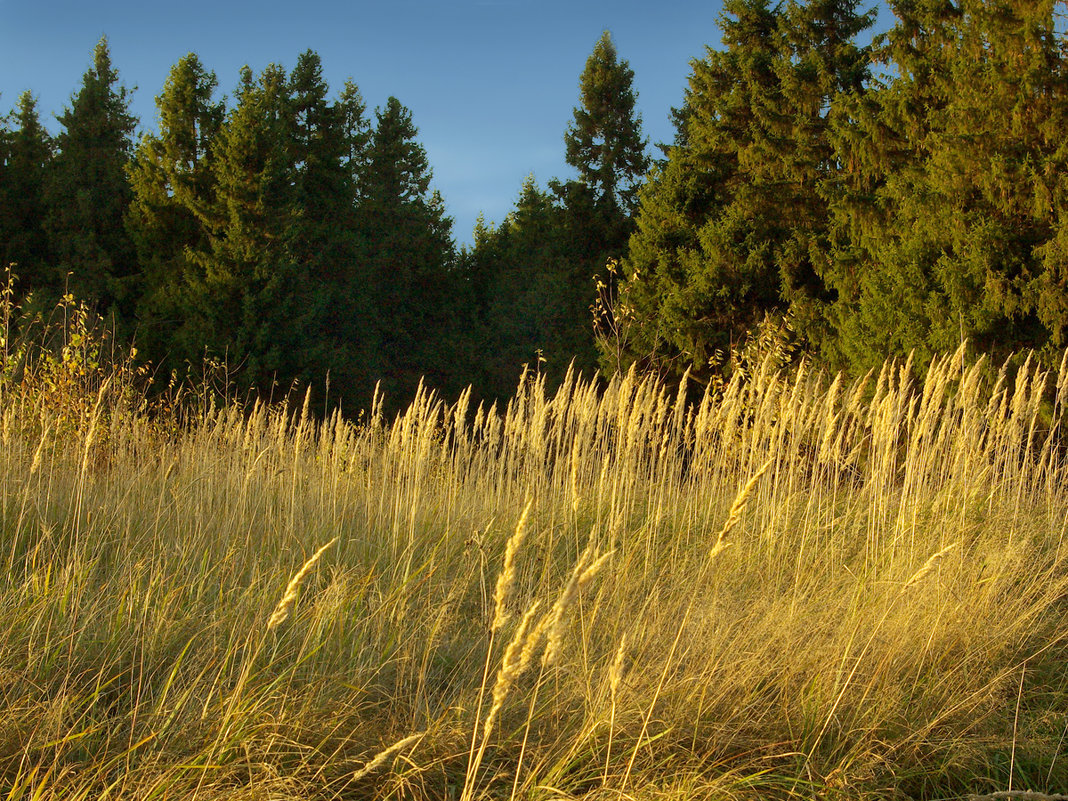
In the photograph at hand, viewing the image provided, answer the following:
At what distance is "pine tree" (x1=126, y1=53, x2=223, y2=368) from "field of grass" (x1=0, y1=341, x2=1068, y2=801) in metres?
14.5

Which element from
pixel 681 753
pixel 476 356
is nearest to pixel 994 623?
pixel 681 753

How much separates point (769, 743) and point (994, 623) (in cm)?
147

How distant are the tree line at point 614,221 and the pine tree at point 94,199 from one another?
69 millimetres

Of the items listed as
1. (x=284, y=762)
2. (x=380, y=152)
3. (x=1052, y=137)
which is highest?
(x=380, y=152)

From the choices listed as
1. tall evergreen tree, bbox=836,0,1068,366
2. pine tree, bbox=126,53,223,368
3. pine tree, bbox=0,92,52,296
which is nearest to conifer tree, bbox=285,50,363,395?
pine tree, bbox=126,53,223,368

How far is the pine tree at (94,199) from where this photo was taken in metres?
18.3

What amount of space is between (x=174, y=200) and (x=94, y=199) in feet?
7.20

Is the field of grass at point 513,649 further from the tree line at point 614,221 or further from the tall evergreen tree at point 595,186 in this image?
the tall evergreen tree at point 595,186

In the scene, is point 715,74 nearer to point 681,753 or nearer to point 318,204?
point 318,204

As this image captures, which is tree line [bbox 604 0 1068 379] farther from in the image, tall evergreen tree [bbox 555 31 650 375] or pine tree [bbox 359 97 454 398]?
pine tree [bbox 359 97 454 398]

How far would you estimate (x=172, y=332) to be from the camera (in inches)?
689

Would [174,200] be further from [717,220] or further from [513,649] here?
[513,649]

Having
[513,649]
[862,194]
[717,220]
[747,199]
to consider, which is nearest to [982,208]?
[862,194]

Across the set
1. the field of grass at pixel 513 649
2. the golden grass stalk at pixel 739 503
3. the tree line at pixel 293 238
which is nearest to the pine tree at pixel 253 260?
the tree line at pixel 293 238
